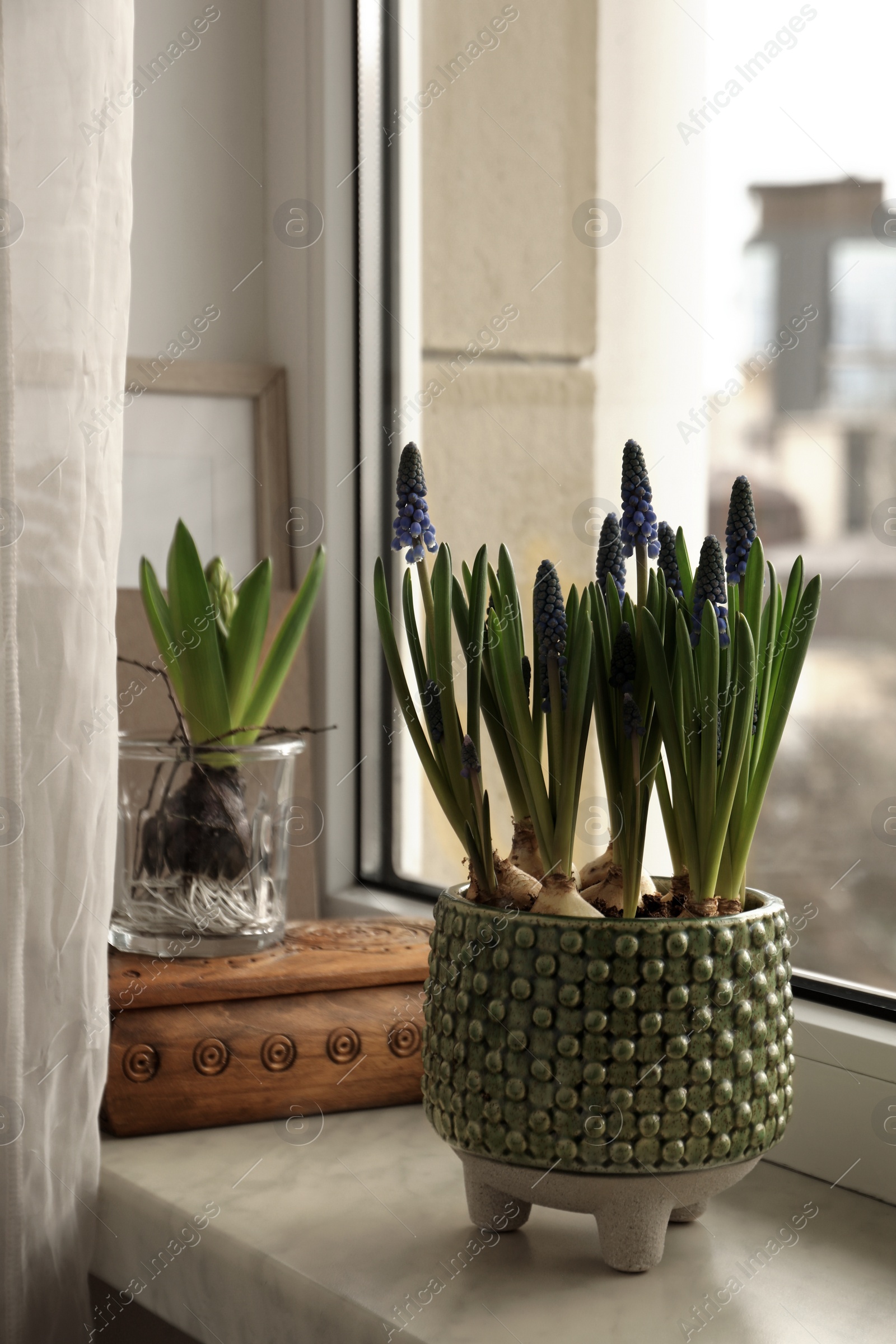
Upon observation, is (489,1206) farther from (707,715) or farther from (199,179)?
(199,179)

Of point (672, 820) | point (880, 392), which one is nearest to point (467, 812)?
point (672, 820)

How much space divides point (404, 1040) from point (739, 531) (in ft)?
1.36

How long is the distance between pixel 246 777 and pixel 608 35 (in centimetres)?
69

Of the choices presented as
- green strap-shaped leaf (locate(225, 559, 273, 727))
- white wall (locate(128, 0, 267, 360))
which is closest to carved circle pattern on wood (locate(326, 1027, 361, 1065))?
green strap-shaped leaf (locate(225, 559, 273, 727))

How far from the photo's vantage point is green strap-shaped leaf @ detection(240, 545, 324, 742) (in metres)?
0.84

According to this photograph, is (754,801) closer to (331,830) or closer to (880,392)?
(880,392)

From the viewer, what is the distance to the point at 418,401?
1.07 meters

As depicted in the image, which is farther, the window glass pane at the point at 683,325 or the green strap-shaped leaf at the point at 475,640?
the window glass pane at the point at 683,325

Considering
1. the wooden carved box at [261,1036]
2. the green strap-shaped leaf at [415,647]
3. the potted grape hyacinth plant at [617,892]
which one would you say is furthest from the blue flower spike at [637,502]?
the wooden carved box at [261,1036]

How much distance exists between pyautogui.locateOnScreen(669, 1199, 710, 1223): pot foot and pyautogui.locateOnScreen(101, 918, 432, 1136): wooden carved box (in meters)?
0.17

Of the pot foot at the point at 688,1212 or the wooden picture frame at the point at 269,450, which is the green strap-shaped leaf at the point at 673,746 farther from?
the wooden picture frame at the point at 269,450

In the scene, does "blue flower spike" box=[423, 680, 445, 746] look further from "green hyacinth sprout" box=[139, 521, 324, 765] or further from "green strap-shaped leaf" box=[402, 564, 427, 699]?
"green hyacinth sprout" box=[139, 521, 324, 765]

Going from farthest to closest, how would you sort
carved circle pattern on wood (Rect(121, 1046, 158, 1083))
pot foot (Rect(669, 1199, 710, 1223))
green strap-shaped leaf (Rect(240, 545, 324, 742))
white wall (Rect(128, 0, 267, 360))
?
white wall (Rect(128, 0, 267, 360))
green strap-shaped leaf (Rect(240, 545, 324, 742))
carved circle pattern on wood (Rect(121, 1046, 158, 1083))
pot foot (Rect(669, 1199, 710, 1223))

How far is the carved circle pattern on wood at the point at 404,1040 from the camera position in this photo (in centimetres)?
78
